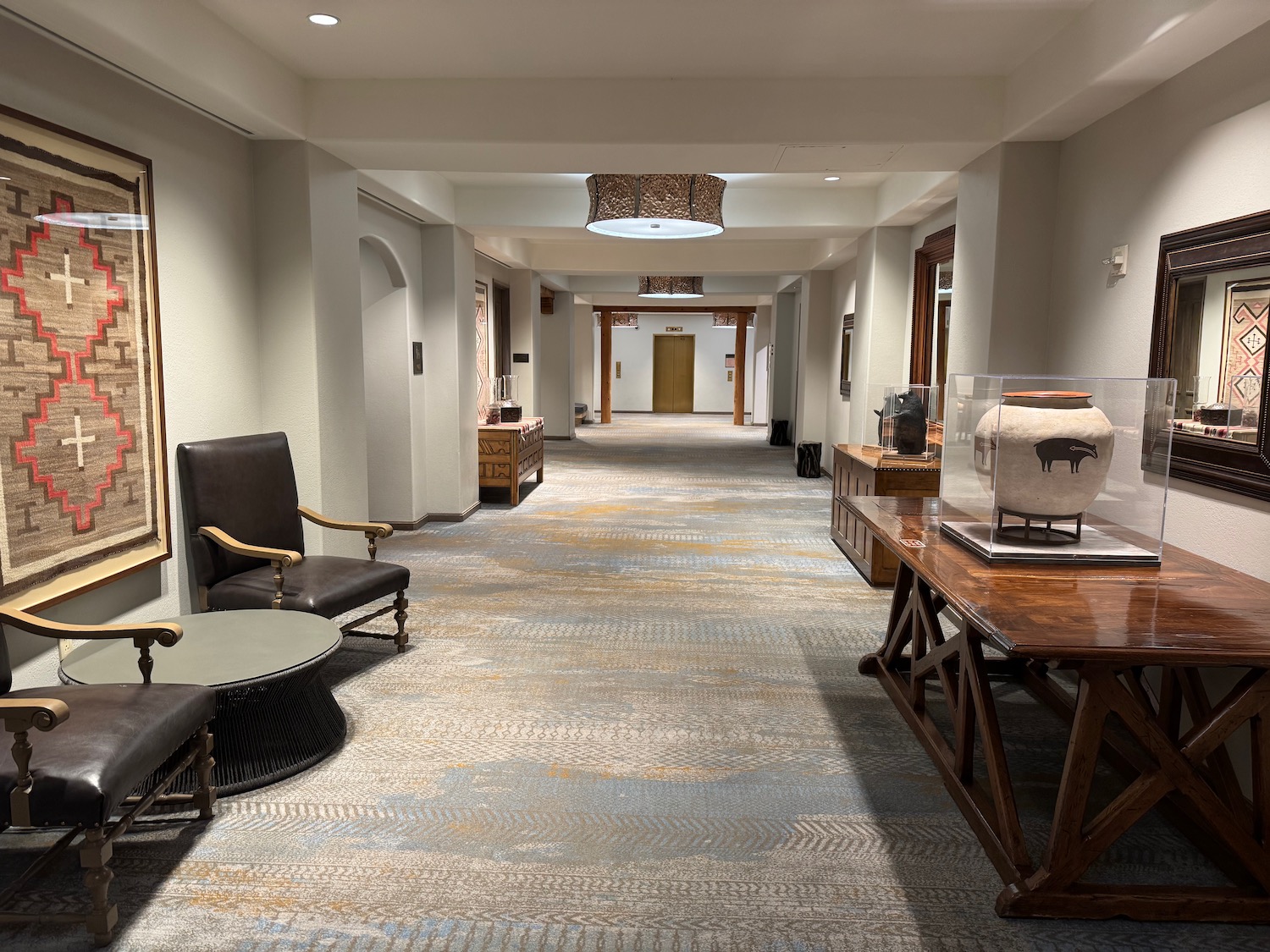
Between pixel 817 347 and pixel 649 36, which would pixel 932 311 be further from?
pixel 649 36

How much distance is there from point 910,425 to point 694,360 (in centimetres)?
1650

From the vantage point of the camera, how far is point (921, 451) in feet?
17.4

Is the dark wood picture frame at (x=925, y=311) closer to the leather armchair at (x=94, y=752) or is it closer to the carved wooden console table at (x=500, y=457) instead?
the carved wooden console table at (x=500, y=457)

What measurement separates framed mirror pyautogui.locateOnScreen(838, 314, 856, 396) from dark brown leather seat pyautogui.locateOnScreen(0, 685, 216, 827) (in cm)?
747

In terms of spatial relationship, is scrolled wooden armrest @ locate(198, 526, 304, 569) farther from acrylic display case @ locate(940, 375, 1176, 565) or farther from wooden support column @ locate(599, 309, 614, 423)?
wooden support column @ locate(599, 309, 614, 423)

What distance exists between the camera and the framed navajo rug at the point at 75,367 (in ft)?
8.82

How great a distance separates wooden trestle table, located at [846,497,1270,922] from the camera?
1998 mm

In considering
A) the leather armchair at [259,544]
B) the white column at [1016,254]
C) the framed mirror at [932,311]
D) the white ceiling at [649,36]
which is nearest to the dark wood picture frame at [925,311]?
the framed mirror at [932,311]

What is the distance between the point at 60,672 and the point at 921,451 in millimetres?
4521

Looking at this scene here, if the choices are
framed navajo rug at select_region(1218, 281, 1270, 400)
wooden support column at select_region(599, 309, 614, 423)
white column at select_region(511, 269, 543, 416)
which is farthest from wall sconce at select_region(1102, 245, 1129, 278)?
wooden support column at select_region(599, 309, 614, 423)

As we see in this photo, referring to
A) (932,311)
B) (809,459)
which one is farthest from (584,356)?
(932,311)

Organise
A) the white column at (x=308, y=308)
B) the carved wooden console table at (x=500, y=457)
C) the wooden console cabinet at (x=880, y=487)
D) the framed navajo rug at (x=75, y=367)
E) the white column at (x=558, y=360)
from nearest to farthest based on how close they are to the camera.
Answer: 1. the framed navajo rug at (x=75, y=367)
2. the white column at (x=308, y=308)
3. the wooden console cabinet at (x=880, y=487)
4. the carved wooden console table at (x=500, y=457)
5. the white column at (x=558, y=360)

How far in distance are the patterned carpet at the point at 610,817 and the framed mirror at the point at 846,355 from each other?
4.61 metres

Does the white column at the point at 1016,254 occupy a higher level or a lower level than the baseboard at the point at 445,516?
higher
